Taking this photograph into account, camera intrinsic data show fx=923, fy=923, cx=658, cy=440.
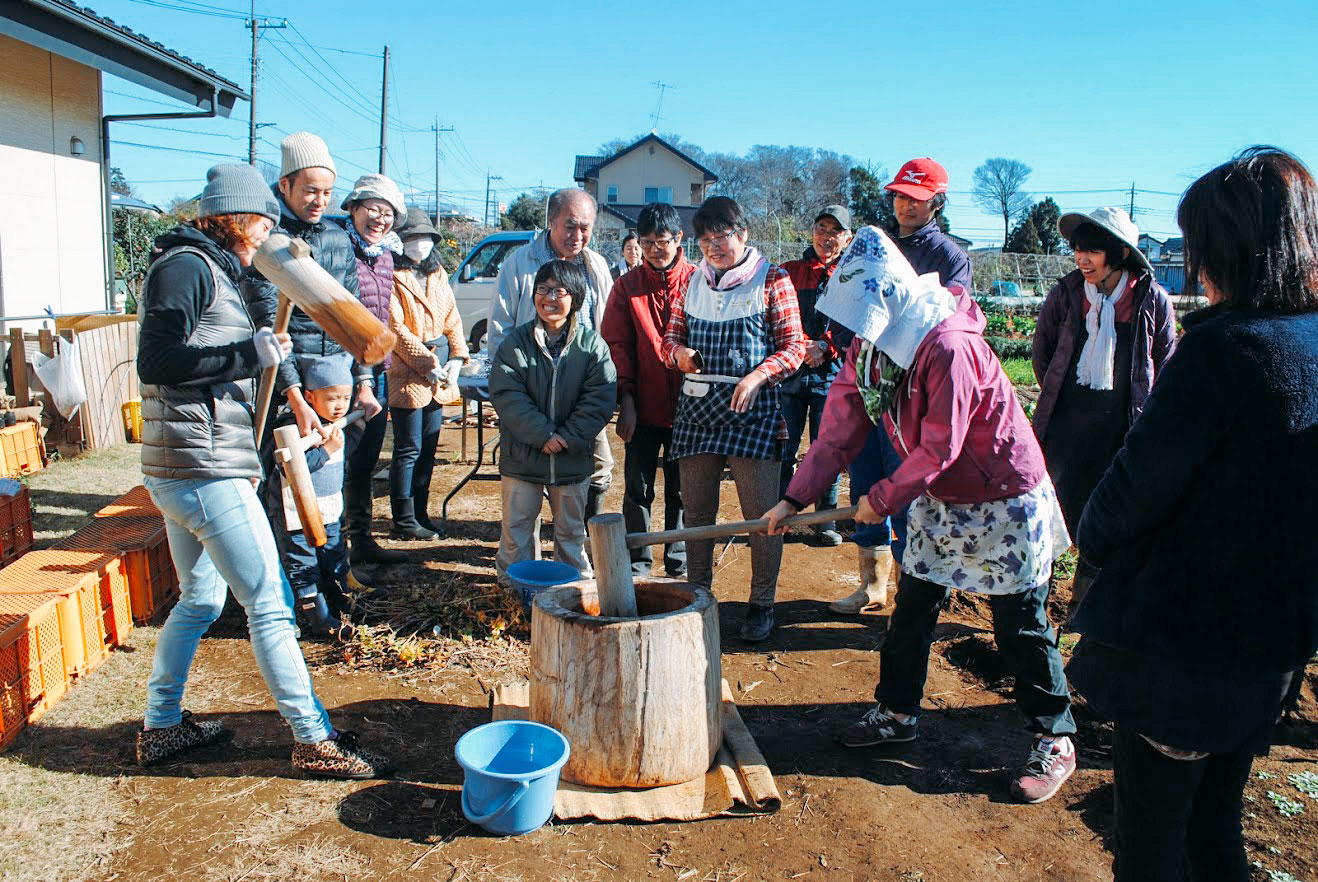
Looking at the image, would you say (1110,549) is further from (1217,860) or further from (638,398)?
(638,398)

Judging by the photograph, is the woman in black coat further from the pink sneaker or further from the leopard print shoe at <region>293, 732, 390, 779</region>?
the leopard print shoe at <region>293, 732, 390, 779</region>

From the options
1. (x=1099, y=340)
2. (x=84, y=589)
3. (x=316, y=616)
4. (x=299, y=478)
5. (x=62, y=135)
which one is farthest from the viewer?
(x=62, y=135)

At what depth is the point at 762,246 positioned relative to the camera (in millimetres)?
24000

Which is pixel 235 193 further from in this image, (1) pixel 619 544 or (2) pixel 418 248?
(2) pixel 418 248

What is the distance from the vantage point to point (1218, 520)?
1735 millimetres

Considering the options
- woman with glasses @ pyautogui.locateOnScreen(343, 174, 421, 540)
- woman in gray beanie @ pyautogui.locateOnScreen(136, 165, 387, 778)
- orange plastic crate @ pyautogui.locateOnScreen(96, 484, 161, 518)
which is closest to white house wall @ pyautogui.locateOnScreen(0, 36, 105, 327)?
orange plastic crate @ pyautogui.locateOnScreen(96, 484, 161, 518)

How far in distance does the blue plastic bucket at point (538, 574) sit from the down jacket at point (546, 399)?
45 cm

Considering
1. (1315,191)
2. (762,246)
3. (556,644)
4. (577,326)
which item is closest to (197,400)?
(556,644)

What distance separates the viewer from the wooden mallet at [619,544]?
3043mm

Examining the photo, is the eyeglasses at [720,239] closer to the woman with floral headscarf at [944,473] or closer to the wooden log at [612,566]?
the woman with floral headscarf at [944,473]

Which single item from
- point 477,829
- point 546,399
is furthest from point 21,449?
point 477,829

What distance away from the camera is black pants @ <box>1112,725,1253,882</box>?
1.87 metres

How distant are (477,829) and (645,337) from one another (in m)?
2.59

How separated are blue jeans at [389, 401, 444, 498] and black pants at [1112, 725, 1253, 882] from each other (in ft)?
14.0
